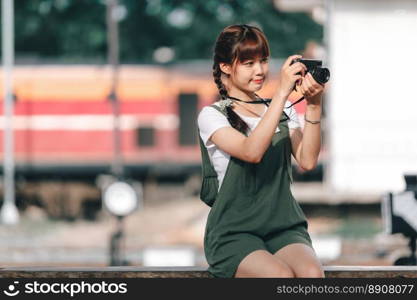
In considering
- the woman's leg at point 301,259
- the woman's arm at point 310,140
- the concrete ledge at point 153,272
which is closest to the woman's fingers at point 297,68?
the woman's arm at point 310,140

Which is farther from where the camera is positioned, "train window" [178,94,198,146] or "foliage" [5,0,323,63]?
"foliage" [5,0,323,63]

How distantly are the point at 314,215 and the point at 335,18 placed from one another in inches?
120

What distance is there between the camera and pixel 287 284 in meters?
2.84

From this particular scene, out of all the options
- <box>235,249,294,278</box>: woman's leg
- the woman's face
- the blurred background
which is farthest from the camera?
the blurred background

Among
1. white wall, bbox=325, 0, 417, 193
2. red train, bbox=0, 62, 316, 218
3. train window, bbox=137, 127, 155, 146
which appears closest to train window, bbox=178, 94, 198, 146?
red train, bbox=0, 62, 316, 218

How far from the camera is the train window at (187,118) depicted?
24.6 meters

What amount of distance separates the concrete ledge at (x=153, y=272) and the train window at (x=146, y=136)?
2141 centimetres

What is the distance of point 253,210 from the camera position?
10.1ft

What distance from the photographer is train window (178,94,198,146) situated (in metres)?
24.6

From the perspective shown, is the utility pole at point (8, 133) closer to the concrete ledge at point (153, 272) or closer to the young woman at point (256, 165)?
the concrete ledge at point (153, 272)

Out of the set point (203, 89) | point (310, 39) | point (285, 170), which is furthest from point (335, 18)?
point (310, 39)

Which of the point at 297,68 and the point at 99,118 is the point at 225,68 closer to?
the point at 297,68

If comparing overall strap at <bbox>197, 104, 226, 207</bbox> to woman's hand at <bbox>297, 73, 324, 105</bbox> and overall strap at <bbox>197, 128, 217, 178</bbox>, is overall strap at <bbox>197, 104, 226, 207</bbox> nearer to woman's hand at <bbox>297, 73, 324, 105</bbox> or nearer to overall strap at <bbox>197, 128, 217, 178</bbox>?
overall strap at <bbox>197, 128, 217, 178</bbox>

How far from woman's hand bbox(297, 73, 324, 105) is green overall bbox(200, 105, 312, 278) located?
194 mm
